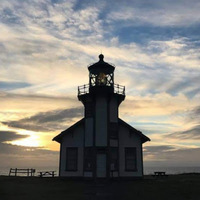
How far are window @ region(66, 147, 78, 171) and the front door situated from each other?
2.95 metres

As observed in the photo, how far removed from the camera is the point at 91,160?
2742 cm

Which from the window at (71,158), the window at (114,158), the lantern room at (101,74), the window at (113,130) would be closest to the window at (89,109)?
the lantern room at (101,74)

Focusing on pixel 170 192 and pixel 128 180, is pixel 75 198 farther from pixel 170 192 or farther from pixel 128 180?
pixel 128 180

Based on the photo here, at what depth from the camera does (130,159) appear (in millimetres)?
28719

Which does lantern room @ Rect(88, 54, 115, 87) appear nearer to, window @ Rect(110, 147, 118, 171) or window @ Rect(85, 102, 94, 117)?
window @ Rect(85, 102, 94, 117)

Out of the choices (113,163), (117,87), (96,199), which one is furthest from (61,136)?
(96,199)

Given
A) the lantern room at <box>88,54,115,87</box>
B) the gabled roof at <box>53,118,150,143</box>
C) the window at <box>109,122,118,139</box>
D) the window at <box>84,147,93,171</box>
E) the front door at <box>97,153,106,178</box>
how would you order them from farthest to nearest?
the gabled roof at <box>53,118,150,143</box> → the lantern room at <box>88,54,115,87</box> → the window at <box>109,122,118,139</box> → the window at <box>84,147,93,171</box> → the front door at <box>97,153,106,178</box>

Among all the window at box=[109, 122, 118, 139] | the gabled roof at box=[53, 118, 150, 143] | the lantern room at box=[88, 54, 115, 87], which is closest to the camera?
the window at box=[109, 122, 118, 139]

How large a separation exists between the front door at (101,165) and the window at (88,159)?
0.88m

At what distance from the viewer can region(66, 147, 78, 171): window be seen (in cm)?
2862

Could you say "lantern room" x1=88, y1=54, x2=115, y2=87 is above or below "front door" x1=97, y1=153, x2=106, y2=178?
above

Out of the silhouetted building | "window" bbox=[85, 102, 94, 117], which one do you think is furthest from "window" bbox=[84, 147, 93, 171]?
"window" bbox=[85, 102, 94, 117]

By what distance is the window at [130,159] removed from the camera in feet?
93.5

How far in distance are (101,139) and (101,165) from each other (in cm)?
265
